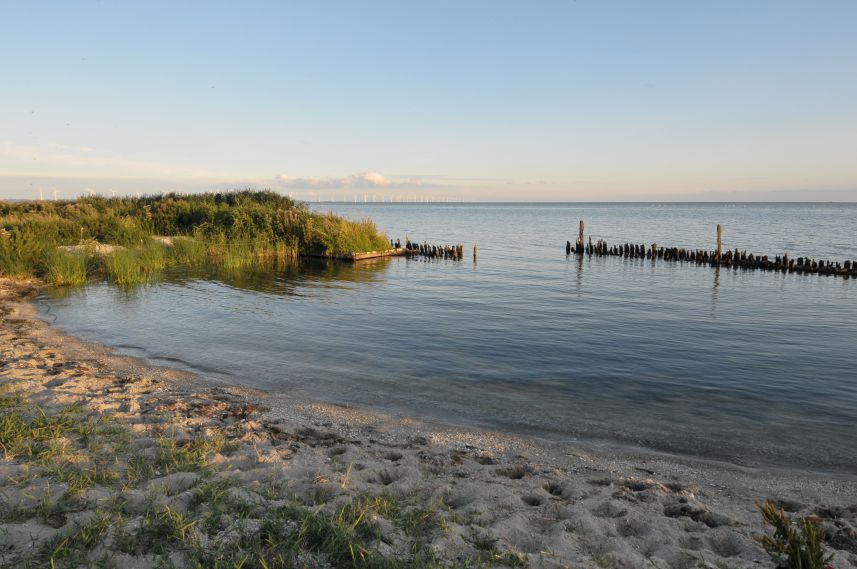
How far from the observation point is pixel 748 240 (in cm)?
5809

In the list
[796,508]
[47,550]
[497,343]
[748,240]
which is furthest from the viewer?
[748,240]

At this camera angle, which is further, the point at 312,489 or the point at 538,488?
the point at 538,488

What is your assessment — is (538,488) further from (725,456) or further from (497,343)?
(497,343)

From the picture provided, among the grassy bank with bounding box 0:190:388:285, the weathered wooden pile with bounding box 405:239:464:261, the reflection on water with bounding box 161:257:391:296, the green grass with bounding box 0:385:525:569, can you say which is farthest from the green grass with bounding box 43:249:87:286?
the weathered wooden pile with bounding box 405:239:464:261

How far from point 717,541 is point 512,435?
384cm

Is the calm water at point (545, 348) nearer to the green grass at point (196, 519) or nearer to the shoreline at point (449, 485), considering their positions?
Answer: the shoreline at point (449, 485)

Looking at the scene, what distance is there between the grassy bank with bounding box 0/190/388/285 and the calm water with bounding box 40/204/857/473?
8.97 ft

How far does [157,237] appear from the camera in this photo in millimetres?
33156

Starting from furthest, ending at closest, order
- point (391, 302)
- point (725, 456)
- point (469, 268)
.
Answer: point (469, 268) < point (391, 302) < point (725, 456)

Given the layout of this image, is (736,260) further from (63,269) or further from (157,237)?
(63,269)

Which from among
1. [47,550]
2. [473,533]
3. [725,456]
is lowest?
[725,456]

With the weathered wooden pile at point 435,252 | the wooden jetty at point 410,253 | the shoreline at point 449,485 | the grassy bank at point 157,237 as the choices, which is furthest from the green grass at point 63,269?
the weathered wooden pile at point 435,252

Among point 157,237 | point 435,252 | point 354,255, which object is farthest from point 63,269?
point 435,252

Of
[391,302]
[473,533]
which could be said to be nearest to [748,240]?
[391,302]
